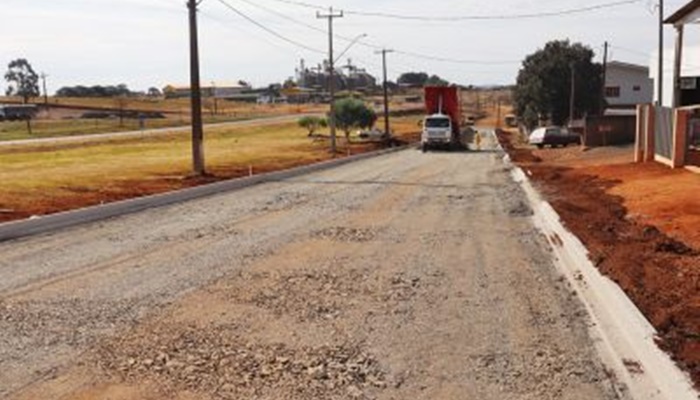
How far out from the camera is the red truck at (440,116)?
55.9 m

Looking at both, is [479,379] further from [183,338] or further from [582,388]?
[183,338]

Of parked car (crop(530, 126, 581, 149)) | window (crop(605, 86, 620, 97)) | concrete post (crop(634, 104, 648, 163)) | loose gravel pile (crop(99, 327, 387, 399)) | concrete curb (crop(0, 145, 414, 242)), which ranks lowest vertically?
parked car (crop(530, 126, 581, 149))

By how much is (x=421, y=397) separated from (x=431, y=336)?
193cm

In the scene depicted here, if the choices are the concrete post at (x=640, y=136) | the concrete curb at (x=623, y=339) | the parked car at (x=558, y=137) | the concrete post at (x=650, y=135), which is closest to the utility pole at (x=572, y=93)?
the parked car at (x=558, y=137)

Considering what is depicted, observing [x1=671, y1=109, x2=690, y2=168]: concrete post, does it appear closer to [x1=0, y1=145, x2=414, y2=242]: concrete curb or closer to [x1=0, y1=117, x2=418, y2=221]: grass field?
[x1=0, y1=145, x2=414, y2=242]: concrete curb

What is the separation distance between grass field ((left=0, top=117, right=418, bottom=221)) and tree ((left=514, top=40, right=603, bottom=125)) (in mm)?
20437

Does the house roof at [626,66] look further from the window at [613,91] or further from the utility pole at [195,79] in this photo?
the utility pole at [195,79]

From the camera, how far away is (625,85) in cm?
10119

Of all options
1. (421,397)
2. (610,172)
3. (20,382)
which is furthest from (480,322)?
(610,172)

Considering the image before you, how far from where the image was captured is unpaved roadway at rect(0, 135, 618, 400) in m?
7.44

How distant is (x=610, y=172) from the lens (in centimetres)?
3033

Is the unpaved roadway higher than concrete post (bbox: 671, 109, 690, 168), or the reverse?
concrete post (bbox: 671, 109, 690, 168)

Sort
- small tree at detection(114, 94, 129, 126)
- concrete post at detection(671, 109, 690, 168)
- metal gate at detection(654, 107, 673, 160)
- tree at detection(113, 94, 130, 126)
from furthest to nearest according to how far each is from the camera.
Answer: small tree at detection(114, 94, 129, 126)
tree at detection(113, 94, 130, 126)
metal gate at detection(654, 107, 673, 160)
concrete post at detection(671, 109, 690, 168)

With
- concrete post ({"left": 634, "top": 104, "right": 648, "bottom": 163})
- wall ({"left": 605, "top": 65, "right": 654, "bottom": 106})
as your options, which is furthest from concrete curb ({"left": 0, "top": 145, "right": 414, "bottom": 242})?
wall ({"left": 605, "top": 65, "right": 654, "bottom": 106})
